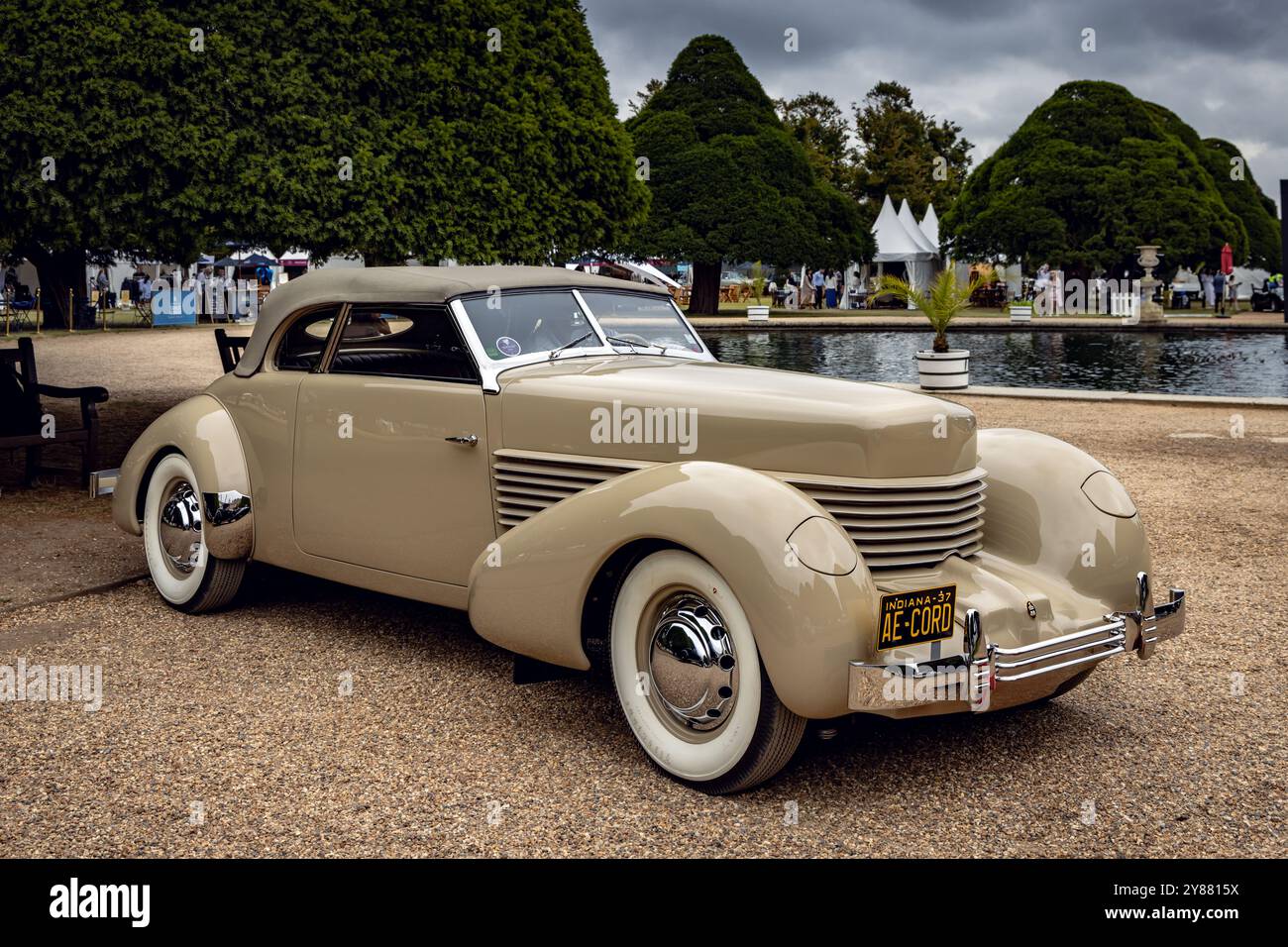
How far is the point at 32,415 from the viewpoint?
29.9 ft

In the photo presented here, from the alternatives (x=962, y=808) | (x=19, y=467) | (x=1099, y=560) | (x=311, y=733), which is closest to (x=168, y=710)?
(x=311, y=733)

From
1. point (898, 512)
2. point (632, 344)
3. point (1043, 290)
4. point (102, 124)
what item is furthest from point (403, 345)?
point (1043, 290)

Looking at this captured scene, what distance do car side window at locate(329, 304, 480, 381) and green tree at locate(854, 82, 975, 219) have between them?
2139 inches

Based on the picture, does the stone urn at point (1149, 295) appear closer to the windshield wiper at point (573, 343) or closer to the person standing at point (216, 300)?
the person standing at point (216, 300)

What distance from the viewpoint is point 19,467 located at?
1038 centimetres

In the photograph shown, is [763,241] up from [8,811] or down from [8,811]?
up

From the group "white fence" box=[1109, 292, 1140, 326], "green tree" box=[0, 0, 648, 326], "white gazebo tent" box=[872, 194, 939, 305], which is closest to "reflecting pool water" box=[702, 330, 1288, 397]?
"white fence" box=[1109, 292, 1140, 326]

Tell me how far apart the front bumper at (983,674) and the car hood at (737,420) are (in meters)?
0.64

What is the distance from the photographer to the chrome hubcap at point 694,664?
362 centimetres

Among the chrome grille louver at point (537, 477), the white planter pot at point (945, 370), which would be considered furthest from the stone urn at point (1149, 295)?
the chrome grille louver at point (537, 477)

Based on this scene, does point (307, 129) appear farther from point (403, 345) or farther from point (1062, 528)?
point (1062, 528)

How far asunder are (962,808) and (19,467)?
9.48 meters

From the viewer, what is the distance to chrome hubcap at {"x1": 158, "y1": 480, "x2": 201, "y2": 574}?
5.69 m
